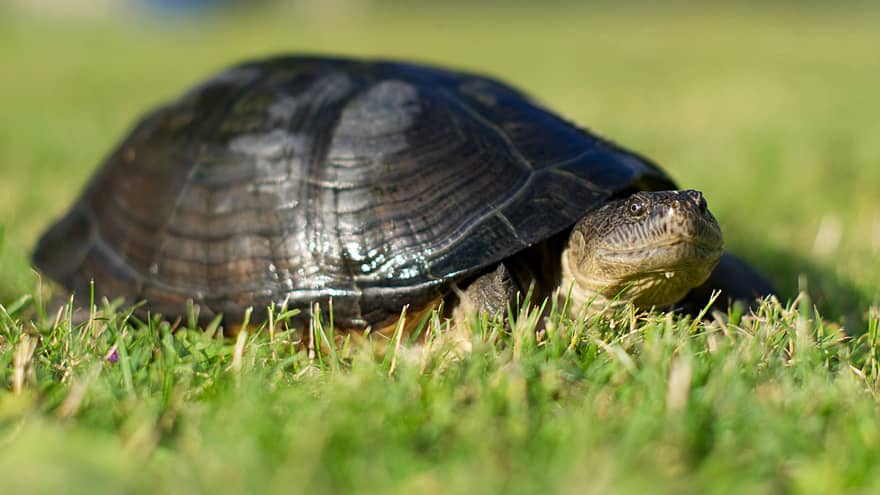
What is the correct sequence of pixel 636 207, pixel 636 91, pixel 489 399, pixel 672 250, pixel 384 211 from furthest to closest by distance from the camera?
1. pixel 636 91
2. pixel 384 211
3. pixel 636 207
4. pixel 672 250
5. pixel 489 399

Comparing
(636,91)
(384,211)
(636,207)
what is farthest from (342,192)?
(636,91)

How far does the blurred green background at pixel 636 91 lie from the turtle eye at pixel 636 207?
100 cm

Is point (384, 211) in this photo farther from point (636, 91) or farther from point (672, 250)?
point (636, 91)

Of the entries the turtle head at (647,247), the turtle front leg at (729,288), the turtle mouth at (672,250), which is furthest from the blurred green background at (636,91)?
the turtle mouth at (672,250)

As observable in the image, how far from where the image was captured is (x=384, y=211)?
3.31 metres

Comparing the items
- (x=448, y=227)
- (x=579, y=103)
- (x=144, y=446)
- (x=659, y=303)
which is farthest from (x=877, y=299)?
(x=579, y=103)

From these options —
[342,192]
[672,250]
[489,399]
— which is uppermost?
[672,250]

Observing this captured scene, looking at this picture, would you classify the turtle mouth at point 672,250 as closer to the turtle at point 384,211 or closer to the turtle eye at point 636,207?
the turtle at point 384,211

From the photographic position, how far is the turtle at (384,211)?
123 inches

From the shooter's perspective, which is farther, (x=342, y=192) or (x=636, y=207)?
(x=342, y=192)

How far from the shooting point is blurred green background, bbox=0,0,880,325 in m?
5.10

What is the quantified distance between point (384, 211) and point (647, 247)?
1.07 meters

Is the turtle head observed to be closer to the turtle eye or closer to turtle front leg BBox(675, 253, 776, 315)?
the turtle eye

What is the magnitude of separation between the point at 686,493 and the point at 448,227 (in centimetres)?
161
